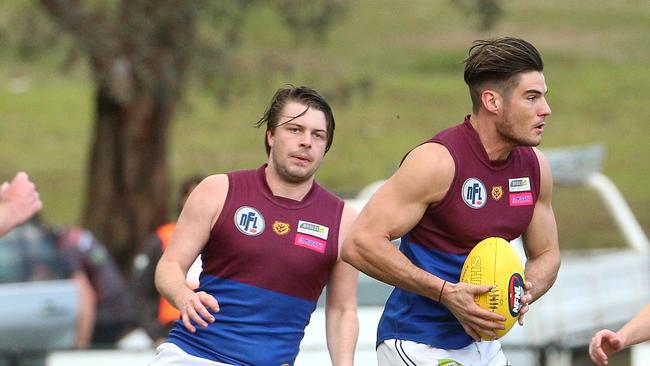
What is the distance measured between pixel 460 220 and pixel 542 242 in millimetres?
565

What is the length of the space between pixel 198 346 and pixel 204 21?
34.4 feet

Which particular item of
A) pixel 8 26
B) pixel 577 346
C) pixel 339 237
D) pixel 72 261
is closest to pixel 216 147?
pixel 8 26

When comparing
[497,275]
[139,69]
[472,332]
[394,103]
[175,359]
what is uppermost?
[394,103]

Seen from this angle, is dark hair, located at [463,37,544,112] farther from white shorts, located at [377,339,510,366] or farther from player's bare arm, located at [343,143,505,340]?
white shorts, located at [377,339,510,366]

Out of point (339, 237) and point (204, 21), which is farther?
point (204, 21)

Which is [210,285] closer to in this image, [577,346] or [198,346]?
[198,346]

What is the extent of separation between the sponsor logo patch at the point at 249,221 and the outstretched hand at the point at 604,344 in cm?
149

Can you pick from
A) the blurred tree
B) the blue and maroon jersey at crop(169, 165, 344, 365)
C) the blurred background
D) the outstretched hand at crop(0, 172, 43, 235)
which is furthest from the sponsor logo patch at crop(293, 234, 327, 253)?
the blurred tree

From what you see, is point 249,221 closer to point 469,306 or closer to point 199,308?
point 199,308

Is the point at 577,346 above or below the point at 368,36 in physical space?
below

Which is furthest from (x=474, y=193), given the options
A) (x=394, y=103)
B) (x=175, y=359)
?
(x=394, y=103)

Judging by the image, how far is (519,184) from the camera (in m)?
6.10

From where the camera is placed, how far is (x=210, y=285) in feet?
20.5

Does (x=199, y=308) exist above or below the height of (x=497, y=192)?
below
